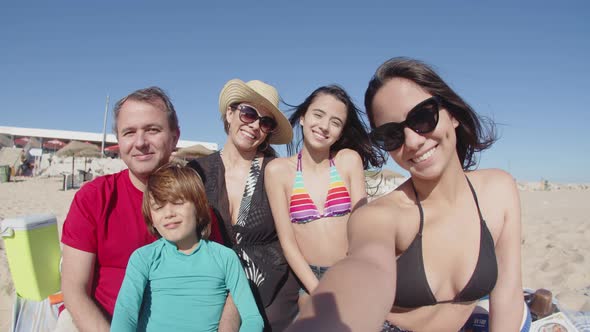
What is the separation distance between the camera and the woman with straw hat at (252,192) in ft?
8.68

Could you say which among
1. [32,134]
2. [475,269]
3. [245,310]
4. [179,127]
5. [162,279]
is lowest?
[32,134]

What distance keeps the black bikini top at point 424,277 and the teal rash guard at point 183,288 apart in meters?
0.90

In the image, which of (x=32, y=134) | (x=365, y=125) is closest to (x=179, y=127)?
Result: (x=365, y=125)

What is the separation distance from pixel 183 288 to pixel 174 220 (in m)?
0.41

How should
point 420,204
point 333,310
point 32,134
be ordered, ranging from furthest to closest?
1. point 32,134
2. point 420,204
3. point 333,310

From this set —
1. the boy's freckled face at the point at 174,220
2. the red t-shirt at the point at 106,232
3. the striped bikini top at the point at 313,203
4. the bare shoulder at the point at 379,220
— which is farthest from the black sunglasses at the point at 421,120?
the red t-shirt at the point at 106,232

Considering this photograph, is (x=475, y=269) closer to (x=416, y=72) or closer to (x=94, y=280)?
(x=416, y=72)

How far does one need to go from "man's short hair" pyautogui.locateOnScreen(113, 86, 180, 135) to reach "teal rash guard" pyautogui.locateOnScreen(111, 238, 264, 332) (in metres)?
0.87

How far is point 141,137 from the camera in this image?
2.31 metres

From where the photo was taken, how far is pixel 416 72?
1883mm

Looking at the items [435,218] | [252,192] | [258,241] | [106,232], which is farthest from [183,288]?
[435,218]

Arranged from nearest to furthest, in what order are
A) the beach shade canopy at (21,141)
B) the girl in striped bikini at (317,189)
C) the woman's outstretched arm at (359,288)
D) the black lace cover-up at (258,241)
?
1. the woman's outstretched arm at (359,288)
2. the black lace cover-up at (258,241)
3. the girl in striped bikini at (317,189)
4. the beach shade canopy at (21,141)

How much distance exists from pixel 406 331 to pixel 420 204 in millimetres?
704

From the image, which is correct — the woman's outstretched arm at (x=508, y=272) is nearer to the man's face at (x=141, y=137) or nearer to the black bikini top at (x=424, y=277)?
the black bikini top at (x=424, y=277)
